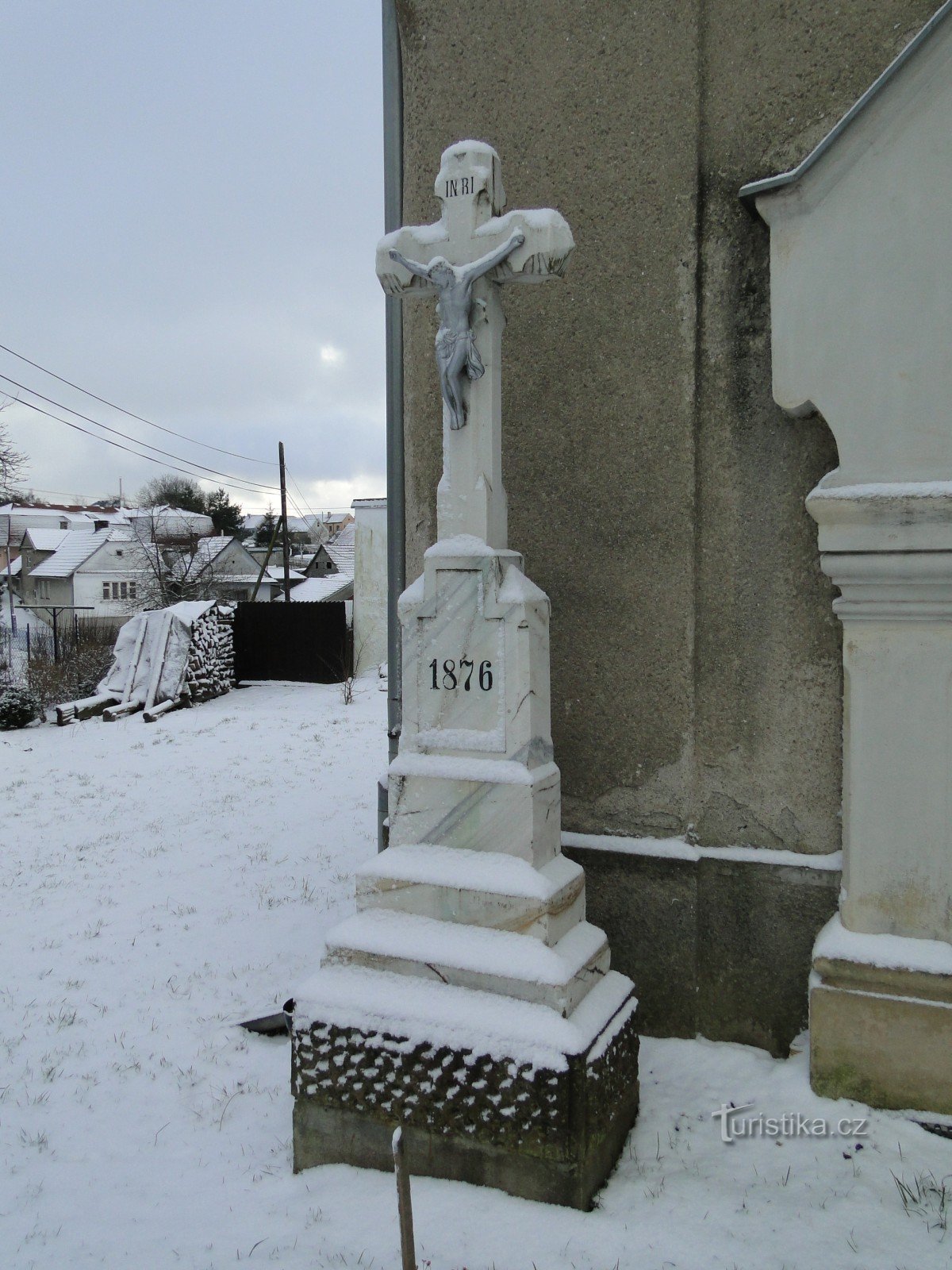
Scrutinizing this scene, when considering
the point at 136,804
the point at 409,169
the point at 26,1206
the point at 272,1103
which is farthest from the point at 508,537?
the point at 136,804

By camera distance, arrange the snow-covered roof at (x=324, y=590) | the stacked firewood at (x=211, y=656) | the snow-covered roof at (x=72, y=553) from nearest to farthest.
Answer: the stacked firewood at (x=211, y=656)
the snow-covered roof at (x=324, y=590)
the snow-covered roof at (x=72, y=553)

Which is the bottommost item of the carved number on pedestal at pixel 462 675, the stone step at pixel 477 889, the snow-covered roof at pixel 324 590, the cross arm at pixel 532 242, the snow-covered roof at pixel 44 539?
the stone step at pixel 477 889

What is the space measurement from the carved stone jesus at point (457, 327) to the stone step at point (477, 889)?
140 centimetres

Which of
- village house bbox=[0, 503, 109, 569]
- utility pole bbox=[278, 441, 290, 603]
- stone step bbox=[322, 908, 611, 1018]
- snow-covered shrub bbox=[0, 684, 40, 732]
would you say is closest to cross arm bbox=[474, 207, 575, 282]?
stone step bbox=[322, 908, 611, 1018]

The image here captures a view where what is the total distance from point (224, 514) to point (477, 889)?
42.4 metres

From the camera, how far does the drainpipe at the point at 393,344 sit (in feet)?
13.1

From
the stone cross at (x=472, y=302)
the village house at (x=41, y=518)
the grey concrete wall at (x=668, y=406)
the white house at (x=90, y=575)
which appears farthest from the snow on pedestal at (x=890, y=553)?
the village house at (x=41, y=518)

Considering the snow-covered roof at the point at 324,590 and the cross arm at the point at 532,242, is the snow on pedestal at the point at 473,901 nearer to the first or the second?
the cross arm at the point at 532,242

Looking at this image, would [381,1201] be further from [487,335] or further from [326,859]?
[326,859]

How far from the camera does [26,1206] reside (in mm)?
2529

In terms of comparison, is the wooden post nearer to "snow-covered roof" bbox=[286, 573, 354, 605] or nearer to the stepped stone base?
the stepped stone base

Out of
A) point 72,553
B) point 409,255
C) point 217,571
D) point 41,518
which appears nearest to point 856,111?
point 409,255

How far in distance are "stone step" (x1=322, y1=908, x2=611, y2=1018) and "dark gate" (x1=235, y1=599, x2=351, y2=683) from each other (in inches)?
470

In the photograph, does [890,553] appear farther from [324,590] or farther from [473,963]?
[324,590]
